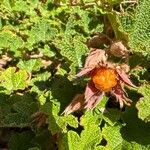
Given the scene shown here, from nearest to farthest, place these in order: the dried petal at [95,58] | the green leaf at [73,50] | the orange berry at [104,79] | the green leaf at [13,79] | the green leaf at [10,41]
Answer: the orange berry at [104,79] < the dried petal at [95,58] < the green leaf at [73,50] < the green leaf at [13,79] < the green leaf at [10,41]

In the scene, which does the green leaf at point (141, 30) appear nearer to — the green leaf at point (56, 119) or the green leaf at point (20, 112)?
the green leaf at point (56, 119)

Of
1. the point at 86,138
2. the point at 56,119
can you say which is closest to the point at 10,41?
the point at 56,119

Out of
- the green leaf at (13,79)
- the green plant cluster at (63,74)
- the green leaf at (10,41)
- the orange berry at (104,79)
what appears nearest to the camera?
the orange berry at (104,79)

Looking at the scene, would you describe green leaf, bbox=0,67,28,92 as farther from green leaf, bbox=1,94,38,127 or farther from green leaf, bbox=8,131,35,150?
green leaf, bbox=8,131,35,150

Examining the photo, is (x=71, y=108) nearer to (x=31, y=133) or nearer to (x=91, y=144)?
(x=91, y=144)

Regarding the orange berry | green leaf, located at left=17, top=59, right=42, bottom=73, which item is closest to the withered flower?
the orange berry

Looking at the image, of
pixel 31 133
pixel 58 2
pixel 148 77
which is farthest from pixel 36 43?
pixel 148 77

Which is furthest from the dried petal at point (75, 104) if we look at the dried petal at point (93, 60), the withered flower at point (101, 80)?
the dried petal at point (93, 60)
